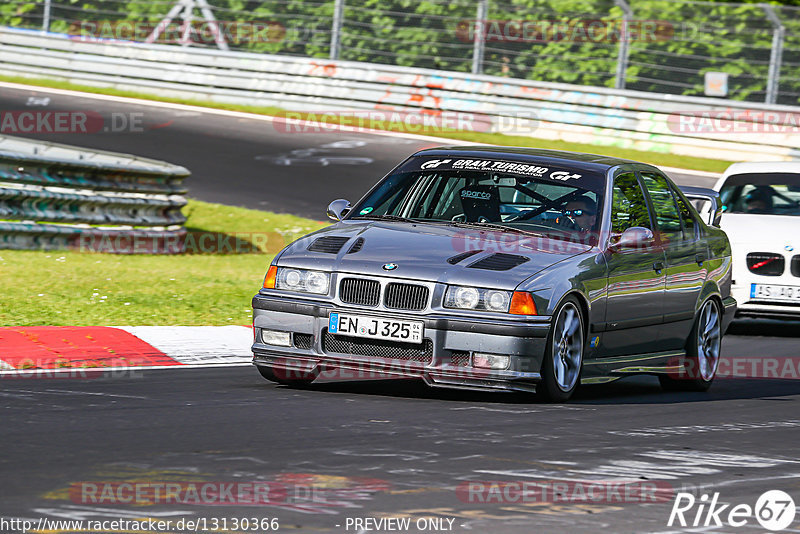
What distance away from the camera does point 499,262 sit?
808cm

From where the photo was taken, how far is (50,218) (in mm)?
14219

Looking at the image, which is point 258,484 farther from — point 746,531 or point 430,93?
point 430,93

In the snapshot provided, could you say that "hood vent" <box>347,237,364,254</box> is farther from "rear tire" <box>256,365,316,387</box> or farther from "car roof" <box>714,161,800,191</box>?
"car roof" <box>714,161,800,191</box>

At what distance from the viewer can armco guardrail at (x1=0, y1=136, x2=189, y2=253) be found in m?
13.9

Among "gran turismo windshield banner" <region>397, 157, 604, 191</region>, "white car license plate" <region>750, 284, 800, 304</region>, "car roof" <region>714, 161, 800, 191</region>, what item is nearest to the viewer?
"gran turismo windshield banner" <region>397, 157, 604, 191</region>

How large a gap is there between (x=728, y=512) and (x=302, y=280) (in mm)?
3312

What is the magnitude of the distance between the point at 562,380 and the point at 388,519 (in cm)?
342

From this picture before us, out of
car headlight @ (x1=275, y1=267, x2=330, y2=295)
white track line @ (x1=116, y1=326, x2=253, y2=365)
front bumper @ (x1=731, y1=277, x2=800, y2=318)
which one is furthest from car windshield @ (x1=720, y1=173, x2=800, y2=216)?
car headlight @ (x1=275, y1=267, x2=330, y2=295)

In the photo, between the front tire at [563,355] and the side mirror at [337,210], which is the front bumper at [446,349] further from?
the side mirror at [337,210]

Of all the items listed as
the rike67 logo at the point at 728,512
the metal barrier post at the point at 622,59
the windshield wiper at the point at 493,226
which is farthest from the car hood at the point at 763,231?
the metal barrier post at the point at 622,59

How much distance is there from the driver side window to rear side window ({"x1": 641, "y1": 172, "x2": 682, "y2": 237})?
0.15 m

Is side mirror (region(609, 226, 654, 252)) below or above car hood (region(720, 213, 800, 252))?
above

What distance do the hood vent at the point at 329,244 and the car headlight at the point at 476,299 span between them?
779 mm

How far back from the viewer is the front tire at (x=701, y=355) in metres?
9.84
